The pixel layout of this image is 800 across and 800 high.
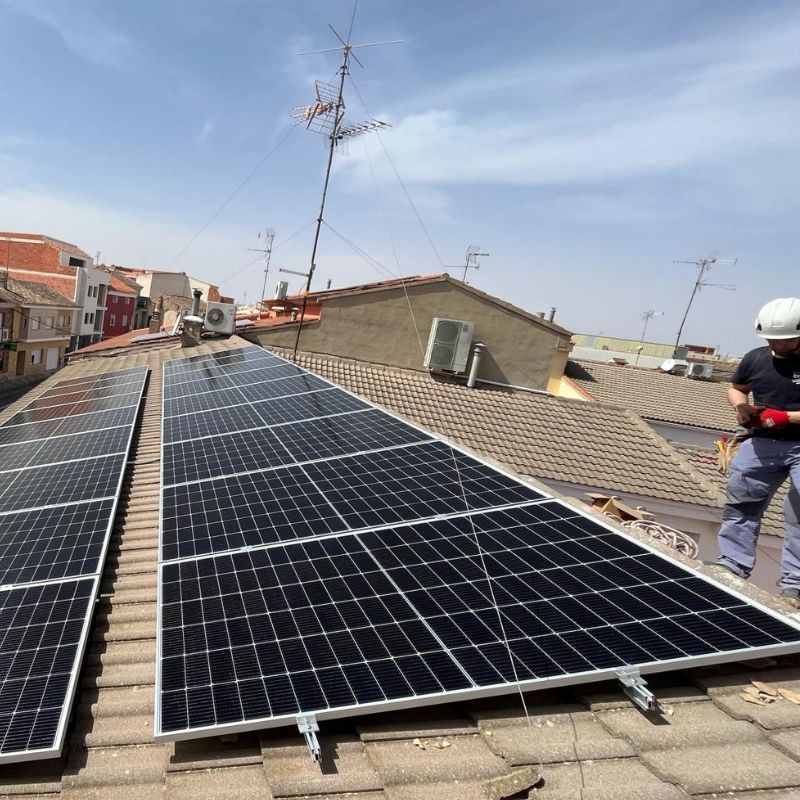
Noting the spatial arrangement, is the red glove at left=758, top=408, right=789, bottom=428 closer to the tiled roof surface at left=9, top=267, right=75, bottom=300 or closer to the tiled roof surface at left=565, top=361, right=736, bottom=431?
the tiled roof surface at left=565, top=361, right=736, bottom=431

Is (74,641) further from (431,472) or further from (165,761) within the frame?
(431,472)

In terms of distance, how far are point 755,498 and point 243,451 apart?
6372mm

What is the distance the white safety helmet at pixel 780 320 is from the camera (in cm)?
499

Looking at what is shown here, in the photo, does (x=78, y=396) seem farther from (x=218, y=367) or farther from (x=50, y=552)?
(x=50, y=552)

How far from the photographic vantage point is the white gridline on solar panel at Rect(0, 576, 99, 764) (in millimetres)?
2836

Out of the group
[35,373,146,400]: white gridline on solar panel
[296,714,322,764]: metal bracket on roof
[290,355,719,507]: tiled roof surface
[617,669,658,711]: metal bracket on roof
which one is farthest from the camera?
[290,355,719,507]: tiled roof surface

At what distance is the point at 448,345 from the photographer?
62.8ft

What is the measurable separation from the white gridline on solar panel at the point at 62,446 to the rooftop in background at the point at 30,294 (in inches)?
1527

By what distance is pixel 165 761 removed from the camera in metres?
3.00

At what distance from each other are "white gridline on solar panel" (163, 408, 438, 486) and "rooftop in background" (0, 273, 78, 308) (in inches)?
1646

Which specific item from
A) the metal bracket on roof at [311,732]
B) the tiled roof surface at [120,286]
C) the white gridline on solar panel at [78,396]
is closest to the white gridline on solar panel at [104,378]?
the white gridline on solar panel at [78,396]

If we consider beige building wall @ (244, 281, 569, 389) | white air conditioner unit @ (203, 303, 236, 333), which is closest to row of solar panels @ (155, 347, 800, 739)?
white air conditioner unit @ (203, 303, 236, 333)

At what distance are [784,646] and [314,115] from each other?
16985mm

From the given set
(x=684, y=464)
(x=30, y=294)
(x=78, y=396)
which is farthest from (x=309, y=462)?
(x=30, y=294)
